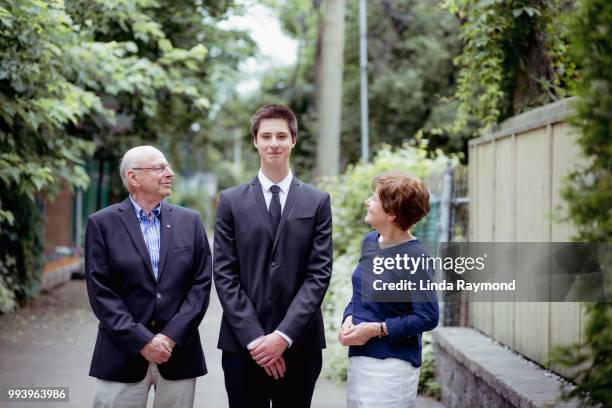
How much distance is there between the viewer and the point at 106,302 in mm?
4020

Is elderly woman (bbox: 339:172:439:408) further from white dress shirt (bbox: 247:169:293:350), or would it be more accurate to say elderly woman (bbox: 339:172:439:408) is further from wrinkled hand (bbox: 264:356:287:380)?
white dress shirt (bbox: 247:169:293:350)

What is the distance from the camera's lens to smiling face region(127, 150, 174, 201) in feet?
13.8

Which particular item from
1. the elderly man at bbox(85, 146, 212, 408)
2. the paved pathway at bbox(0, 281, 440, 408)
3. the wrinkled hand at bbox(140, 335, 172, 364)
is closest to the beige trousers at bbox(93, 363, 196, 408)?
the elderly man at bbox(85, 146, 212, 408)

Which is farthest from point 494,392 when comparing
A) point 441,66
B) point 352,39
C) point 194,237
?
point 352,39

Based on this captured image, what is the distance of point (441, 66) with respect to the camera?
24172 mm

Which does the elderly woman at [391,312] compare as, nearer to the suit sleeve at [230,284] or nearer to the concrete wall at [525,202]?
the suit sleeve at [230,284]

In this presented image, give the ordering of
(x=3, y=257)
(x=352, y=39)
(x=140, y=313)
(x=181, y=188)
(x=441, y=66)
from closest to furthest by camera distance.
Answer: (x=140, y=313)
(x=3, y=257)
(x=441, y=66)
(x=352, y=39)
(x=181, y=188)

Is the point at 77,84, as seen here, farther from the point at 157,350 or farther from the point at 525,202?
the point at 157,350

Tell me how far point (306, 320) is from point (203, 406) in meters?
3.11

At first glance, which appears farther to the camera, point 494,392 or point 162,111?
point 162,111

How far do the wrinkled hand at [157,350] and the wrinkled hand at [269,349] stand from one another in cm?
45

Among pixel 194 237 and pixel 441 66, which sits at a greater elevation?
pixel 441 66

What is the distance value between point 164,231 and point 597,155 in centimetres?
224

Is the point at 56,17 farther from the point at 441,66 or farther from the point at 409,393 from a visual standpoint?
the point at 441,66
